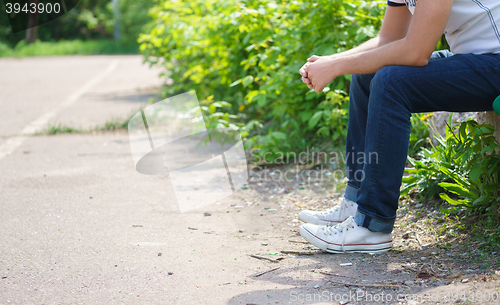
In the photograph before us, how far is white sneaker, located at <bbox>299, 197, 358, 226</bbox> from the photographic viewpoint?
7.66 ft

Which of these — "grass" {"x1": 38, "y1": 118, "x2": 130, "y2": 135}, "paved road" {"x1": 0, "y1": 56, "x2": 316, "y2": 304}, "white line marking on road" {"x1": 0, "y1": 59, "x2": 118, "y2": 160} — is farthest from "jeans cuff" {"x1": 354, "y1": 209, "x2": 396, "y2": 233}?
"grass" {"x1": 38, "y1": 118, "x2": 130, "y2": 135}

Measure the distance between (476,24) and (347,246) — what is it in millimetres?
1019

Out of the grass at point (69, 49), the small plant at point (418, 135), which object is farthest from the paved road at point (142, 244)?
the grass at point (69, 49)

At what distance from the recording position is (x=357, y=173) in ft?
7.58

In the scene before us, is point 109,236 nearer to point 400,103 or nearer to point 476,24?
point 400,103

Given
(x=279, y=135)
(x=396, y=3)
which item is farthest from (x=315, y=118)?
(x=396, y=3)

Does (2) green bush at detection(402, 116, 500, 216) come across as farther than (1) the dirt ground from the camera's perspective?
Yes

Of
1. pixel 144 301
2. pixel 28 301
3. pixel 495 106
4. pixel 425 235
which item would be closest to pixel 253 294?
pixel 144 301

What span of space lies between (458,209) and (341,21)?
1780mm

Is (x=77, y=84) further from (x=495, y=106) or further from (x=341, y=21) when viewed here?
(x=495, y=106)

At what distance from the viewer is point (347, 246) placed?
2.04m

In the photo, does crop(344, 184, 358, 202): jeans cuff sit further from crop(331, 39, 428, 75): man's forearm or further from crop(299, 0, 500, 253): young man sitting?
crop(331, 39, 428, 75): man's forearm

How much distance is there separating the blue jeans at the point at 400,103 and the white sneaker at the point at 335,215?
1.01 feet

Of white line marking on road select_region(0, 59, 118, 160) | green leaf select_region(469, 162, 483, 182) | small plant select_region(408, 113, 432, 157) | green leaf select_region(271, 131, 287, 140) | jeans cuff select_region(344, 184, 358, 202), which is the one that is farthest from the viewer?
white line marking on road select_region(0, 59, 118, 160)
